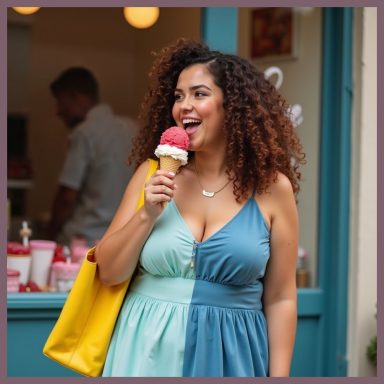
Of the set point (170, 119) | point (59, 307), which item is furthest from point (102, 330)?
point (59, 307)

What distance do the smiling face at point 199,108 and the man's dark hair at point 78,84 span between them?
3.28 metres

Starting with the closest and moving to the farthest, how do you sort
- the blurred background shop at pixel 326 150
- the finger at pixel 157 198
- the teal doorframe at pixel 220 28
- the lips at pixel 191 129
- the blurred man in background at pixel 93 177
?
the finger at pixel 157 198 < the lips at pixel 191 129 < the teal doorframe at pixel 220 28 < the blurred background shop at pixel 326 150 < the blurred man in background at pixel 93 177

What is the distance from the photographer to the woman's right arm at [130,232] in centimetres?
268

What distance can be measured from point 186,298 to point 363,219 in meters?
2.25

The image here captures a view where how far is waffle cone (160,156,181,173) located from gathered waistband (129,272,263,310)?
1.21 ft

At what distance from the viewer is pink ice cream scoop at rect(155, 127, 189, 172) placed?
2.76 metres

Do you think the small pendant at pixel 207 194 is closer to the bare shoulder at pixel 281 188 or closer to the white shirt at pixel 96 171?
the bare shoulder at pixel 281 188

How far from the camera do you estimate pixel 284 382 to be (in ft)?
9.61

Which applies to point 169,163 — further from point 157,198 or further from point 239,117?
point 239,117

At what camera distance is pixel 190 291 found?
9.18 feet

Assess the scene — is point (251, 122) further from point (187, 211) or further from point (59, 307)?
point (59, 307)

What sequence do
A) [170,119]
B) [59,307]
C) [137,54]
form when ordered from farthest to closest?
[137,54], [59,307], [170,119]

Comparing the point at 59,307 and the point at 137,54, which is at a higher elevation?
the point at 137,54

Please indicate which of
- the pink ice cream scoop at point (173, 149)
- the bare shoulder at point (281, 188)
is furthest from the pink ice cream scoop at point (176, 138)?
the bare shoulder at point (281, 188)
